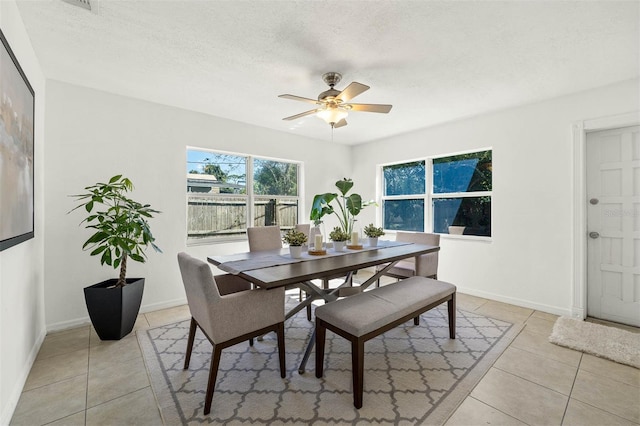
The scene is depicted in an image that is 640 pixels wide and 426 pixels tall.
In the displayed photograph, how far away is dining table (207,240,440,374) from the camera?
1814mm

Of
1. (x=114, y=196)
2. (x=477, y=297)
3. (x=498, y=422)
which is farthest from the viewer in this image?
(x=477, y=297)

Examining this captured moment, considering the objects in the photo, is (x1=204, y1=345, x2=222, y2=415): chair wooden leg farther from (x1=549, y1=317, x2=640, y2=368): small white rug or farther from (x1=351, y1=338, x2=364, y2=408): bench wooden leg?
(x1=549, y1=317, x2=640, y2=368): small white rug

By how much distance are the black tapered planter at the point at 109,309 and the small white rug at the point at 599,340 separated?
12.4 feet

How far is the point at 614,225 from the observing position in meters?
2.87

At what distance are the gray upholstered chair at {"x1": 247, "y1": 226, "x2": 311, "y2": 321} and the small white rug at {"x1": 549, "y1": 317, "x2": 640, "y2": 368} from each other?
2371 millimetres

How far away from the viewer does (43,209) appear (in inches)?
102

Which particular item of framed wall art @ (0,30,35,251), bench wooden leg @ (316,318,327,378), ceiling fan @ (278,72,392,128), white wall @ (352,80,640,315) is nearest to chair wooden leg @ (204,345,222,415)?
bench wooden leg @ (316,318,327,378)

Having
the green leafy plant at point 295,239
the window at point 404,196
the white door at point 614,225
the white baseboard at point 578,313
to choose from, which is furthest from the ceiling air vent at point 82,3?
the white baseboard at point 578,313

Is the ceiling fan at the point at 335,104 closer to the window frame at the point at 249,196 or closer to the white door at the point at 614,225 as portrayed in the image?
the window frame at the point at 249,196

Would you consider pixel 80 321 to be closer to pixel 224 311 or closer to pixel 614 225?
pixel 224 311

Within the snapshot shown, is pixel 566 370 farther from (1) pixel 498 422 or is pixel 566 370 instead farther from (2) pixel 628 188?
(2) pixel 628 188

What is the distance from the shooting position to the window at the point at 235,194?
3.64m

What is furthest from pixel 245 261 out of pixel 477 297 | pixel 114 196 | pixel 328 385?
pixel 477 297

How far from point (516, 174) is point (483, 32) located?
2050 mm
